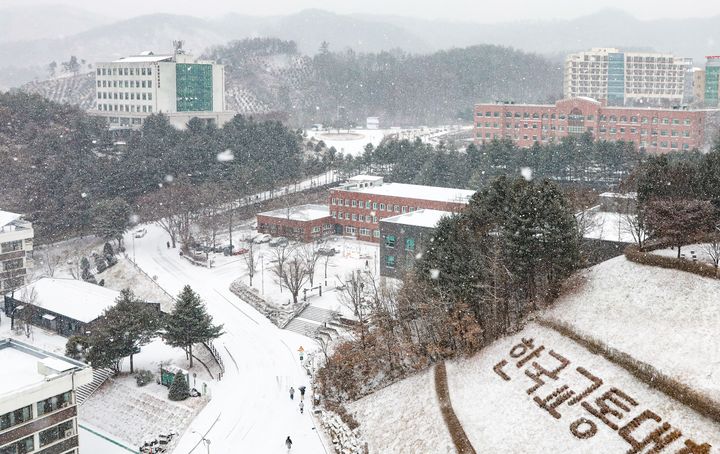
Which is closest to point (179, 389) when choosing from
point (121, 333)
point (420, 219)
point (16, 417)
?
point (121, 333)

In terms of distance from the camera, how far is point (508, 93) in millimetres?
130625

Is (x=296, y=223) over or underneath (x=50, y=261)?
over

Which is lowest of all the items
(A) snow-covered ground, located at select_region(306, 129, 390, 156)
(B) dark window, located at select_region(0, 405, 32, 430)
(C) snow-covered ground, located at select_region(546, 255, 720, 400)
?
(B) dark window, located at select_region(0, 405, 32, 430)

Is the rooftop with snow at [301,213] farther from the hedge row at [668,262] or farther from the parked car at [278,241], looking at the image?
the hedge row at [668,262]

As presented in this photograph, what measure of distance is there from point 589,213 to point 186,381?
69.3ft

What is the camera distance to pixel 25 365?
1156 inches

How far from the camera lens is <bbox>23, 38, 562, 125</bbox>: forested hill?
118125 mm

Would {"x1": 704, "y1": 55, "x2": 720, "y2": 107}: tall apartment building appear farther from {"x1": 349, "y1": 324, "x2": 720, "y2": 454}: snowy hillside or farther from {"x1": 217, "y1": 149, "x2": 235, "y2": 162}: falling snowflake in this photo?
{"x1": 349, "y1": 324, "x2": 720, "y2": 454}: snowy hillside

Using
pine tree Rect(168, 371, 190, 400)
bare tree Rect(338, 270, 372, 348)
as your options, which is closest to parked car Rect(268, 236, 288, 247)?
bare tree Rect(338, 270, 372, 348)

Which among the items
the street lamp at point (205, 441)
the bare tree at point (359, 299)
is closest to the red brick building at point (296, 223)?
the bare tree at point (359, 299)

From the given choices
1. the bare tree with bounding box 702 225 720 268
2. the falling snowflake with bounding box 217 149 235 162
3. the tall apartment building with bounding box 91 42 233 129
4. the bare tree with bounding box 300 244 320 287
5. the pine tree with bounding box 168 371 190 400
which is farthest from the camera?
the tall apartment building with bounding box 91 42 233 129

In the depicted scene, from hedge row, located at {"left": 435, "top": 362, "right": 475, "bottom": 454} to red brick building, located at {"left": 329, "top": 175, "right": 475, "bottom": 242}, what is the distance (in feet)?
80.9

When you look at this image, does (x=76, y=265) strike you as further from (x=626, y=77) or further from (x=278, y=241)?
(x=626, y=77)

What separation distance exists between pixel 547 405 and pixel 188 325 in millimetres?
17185
